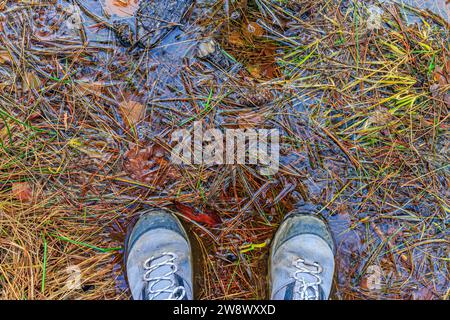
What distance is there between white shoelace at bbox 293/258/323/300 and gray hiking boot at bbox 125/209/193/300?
570 mm

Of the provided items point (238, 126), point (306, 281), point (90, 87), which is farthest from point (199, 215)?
point (90, 87)

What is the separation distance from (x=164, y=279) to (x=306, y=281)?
758 millimetres

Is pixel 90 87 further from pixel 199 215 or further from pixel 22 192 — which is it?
pixel 199 215

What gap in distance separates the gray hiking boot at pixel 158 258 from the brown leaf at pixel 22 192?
59cm

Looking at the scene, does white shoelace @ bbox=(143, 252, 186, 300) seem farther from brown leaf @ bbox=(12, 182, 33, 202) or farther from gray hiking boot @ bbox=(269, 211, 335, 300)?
brown leaf @ bbox=(12, 182, 33, 202)

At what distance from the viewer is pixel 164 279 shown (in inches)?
81.1

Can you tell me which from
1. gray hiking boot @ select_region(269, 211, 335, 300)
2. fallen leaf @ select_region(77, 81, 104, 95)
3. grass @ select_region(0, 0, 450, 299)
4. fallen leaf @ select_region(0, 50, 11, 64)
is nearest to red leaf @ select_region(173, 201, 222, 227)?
grass @ select_region(0, 0, 450, 299)

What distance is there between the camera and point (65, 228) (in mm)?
2100

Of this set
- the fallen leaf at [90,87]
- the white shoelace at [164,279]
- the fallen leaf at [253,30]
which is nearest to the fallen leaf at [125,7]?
the fallen leaf at [90,87]

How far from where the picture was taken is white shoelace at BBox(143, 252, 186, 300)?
2021 mm

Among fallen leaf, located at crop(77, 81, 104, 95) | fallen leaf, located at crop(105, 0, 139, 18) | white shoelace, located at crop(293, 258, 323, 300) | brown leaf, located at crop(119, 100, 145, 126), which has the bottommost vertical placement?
white shoelace, located at crop(293, 258, 323, 300)

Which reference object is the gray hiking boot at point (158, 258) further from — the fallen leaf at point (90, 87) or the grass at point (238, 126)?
the fallen leaf at point (90, 87)

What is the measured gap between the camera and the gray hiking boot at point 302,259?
80.8 inches

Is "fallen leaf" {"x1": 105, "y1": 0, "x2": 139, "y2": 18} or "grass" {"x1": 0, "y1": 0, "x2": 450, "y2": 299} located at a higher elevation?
"fallen leaf" {"x1": 105, "y1": 0, "x2": 139, "y2": 18}
